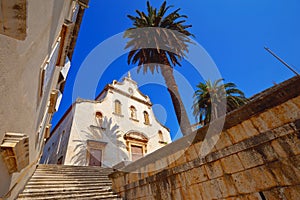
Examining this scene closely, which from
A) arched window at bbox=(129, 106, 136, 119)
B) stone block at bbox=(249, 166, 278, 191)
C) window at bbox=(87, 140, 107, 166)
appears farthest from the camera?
arched window at bbox=(129, 106, 136, 119)

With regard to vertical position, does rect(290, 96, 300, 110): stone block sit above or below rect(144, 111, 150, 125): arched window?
below

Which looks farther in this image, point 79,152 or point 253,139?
point 79,152

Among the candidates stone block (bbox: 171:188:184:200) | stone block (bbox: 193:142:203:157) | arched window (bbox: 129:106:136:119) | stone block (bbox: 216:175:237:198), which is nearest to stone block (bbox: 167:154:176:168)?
stone block (bbox: 171:188:184:200)

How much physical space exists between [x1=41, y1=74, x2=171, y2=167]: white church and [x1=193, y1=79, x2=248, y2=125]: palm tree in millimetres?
6134

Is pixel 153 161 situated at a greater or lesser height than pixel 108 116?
lesser

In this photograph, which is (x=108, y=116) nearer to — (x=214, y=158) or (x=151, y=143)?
(x=151, y=143)

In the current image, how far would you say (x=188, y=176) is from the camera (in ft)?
10.5

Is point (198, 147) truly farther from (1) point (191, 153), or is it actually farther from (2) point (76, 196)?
(2) point (76, 196)

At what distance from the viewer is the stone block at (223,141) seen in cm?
279

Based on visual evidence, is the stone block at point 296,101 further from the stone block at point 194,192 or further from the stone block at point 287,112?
the stone block at point 194,192

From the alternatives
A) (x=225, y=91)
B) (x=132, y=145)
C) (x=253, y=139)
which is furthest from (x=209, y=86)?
(x=253, y=139)

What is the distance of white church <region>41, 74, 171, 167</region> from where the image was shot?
12836mm

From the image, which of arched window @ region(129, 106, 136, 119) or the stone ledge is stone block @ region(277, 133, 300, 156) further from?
arched window @ region(129, 106, 136, 119)

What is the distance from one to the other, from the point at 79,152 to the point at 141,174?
32.9ft
